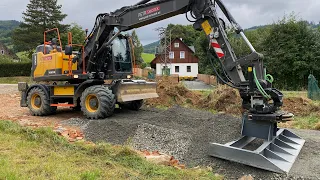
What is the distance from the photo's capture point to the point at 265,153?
18.0 feet

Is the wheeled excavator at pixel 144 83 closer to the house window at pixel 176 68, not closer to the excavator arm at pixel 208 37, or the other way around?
the excavator arm at pixel 208 37

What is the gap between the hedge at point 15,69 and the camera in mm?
34969

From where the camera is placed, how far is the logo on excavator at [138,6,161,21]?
8.44 meters

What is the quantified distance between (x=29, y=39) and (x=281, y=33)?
3039 cm

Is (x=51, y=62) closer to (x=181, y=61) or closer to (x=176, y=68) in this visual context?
(x=181, y=61)

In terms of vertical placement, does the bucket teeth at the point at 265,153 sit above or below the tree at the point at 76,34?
below

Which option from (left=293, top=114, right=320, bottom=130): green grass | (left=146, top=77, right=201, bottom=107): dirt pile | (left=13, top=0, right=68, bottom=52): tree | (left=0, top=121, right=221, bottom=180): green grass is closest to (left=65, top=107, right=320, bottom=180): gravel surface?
(left=0, top=121, right=221, bottom=180): green grass

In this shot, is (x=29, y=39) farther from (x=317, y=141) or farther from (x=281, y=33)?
(x=317, y=141)

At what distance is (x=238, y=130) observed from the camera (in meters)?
7.25

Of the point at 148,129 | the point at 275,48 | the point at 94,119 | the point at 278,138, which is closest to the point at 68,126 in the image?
the point at 94,119

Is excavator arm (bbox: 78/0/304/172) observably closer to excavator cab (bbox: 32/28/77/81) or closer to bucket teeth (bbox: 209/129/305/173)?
bucket teeth (bbox: 209/129/305/173)

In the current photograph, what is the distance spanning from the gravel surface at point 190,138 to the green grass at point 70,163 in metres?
0.63

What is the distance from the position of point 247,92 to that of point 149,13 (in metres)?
3.90

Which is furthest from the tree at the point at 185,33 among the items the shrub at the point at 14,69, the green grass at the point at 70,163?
the green grass at the point at 70,163
